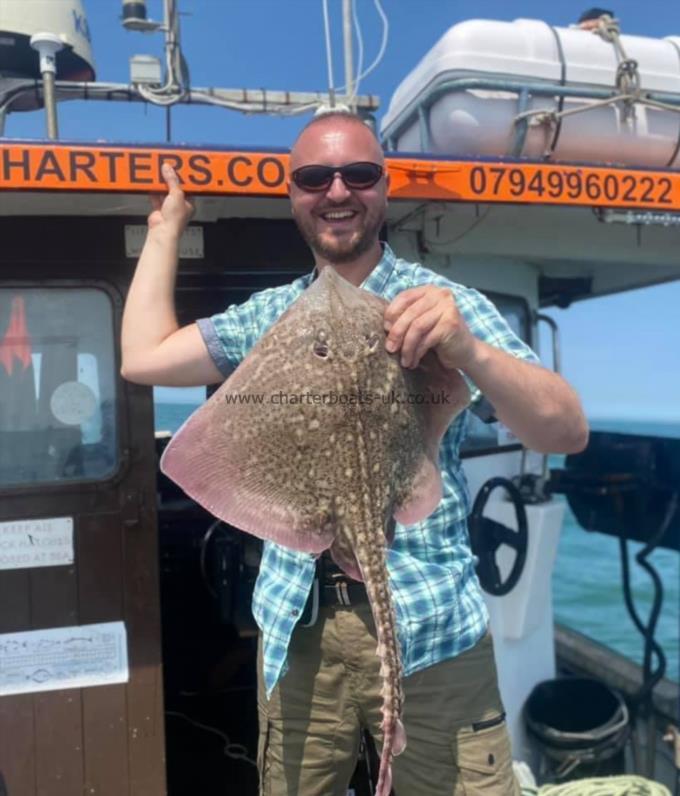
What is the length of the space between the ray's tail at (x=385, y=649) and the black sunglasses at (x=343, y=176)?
991 mm

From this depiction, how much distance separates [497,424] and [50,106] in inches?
123

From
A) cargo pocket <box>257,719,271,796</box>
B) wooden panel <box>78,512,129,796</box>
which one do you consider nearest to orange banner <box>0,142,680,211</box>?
wooden panel <box>78,512,129,796</box>

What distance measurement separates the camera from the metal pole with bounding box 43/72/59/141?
325cm

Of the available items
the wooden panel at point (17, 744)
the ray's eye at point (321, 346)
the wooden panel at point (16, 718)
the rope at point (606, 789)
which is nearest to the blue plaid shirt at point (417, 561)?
the ray's eye at point (321, 346)

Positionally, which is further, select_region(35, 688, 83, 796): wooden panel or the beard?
select_region(35, 688, 83, 796): wooden panel

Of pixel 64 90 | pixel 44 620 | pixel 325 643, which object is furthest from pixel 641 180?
pixel 44 620

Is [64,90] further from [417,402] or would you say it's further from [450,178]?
[417,402]

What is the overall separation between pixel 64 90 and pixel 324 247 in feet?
9.40

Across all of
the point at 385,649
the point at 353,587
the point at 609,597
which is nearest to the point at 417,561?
the point at 353,587

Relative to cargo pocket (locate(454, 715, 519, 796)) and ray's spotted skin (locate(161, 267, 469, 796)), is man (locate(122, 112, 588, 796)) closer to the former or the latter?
cargo pocket (locate(454, 715, 519, 796))

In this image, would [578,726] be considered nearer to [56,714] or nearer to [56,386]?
[56,714]

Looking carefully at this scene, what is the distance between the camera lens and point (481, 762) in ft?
7.24

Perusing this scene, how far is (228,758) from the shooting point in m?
4.83

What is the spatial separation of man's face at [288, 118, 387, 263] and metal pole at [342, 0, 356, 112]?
2.15m
